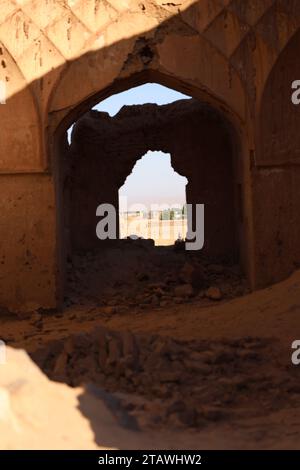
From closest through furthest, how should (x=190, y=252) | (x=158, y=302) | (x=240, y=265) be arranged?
(x=158, y=302), (x=240, y=265), (x=190, y=252)

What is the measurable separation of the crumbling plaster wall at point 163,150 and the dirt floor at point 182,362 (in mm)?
1808

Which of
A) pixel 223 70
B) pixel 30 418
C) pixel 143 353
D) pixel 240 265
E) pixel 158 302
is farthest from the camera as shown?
pixel 240 265

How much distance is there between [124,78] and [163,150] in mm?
3035

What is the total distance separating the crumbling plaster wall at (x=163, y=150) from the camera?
34.8 ft

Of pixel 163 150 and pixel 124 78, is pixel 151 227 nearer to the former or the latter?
pixel 163 150

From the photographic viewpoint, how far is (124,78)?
8.44 meters

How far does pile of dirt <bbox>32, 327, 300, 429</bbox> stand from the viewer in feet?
14.9

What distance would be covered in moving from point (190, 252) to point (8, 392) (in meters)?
7.66

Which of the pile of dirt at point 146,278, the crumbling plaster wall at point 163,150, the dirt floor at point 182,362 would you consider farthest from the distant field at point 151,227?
the dirt floor at point 182,362

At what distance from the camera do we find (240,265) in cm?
994

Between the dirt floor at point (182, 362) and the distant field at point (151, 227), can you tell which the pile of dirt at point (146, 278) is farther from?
the distant field at point (151, 227)
